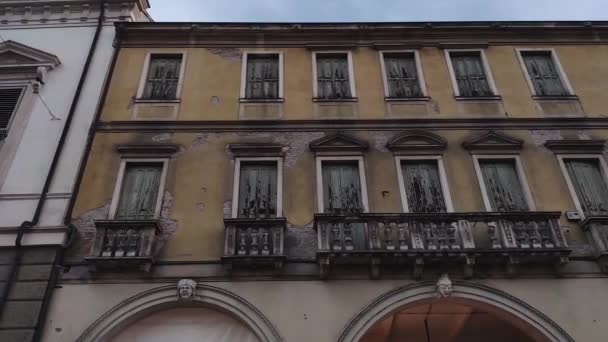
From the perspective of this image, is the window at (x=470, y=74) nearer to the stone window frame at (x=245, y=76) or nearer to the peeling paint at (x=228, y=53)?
the stone window frame at (x=245, y=76)

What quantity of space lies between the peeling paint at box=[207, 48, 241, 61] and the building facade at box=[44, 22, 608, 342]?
42 millimetres

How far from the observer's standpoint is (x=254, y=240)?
9828 mm

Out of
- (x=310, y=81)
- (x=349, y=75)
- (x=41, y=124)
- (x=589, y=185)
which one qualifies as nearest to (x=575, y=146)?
(x=589, y=185)

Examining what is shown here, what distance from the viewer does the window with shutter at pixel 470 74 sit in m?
12.6

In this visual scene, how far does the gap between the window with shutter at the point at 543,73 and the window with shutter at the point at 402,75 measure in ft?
10.1

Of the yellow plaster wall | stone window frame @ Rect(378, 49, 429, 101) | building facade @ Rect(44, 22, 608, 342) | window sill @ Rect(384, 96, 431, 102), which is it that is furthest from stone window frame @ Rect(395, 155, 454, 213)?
stone window frame @ Rect(378, 49, 429, 101)

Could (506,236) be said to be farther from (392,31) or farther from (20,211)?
(20,211)

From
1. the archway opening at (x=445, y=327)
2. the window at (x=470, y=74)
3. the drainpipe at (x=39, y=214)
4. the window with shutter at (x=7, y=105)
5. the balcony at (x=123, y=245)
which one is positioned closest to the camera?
the drainpipe at (x=39, y=214)

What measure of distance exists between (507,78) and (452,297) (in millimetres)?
6483

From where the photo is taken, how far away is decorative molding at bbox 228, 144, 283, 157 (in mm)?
11406

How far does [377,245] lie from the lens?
9.62 metres

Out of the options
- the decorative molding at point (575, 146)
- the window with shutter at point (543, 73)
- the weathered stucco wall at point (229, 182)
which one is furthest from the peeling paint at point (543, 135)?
the window with shutter at point (543, 73)

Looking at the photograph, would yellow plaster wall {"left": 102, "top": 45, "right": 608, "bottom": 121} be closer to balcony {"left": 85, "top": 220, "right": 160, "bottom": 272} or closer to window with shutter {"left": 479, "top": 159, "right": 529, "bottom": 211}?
window with shutter {"left": 479, "top": 159, "right": 529, "bottom": 211}

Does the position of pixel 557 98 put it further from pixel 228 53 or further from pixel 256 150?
pixel 228 53
